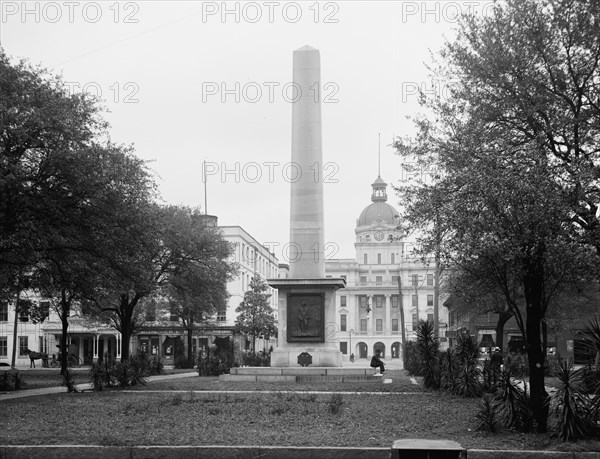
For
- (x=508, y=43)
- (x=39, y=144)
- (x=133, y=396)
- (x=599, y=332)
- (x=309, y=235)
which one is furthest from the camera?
(x=309, y=235)

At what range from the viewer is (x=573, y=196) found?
1577cm

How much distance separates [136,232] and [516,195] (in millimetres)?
16587

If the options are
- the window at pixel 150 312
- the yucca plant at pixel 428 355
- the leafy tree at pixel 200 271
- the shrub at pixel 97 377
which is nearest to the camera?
the shrub at pixel 97 377

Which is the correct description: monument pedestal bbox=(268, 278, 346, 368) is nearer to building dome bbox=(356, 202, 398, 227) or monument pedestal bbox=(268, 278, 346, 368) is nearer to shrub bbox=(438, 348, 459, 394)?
shrub bbox=(438, 348, 459, 394)

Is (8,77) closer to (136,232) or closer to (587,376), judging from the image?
(136,232)

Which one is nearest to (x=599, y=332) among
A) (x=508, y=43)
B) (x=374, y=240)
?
(x=508, y=43)

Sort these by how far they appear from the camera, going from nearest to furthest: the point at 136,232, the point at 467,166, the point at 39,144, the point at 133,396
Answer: the point at 467,166
the point at 133,396
the point at 39,144
the point at 136,232

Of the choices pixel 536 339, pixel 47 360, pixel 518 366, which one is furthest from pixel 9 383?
pixel 47 360

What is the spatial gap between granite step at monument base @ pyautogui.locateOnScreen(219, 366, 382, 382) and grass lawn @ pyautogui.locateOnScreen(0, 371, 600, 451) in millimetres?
7791

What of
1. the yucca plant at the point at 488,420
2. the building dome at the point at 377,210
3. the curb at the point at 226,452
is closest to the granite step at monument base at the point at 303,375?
the yucca plant at the point at 488,420

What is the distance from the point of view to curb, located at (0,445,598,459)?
492 inches

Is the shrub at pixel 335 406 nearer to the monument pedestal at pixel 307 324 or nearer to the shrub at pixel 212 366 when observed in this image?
the monument pedestal at pixel 307 324

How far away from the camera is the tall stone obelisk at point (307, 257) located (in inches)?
1344

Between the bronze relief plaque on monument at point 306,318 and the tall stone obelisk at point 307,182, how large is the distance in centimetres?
152
